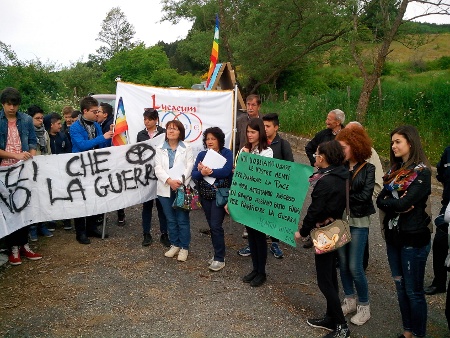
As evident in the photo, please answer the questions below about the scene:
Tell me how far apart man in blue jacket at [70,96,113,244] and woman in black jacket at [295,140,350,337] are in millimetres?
3397

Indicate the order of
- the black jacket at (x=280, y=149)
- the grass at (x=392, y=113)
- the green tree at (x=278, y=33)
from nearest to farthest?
1. the black jacket at (x=280, y=149)
2. the grass at (x=392, y=113)
3. the green tree at (x=278, y=33)

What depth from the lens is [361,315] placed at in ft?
13.9

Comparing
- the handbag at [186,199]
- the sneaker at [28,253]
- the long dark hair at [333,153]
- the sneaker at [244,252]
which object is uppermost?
the long dark hair at [333,153]

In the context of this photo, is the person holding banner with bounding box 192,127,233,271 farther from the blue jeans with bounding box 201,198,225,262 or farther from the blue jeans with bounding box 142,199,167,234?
the blue jeans with bounding box 142,199,167,234

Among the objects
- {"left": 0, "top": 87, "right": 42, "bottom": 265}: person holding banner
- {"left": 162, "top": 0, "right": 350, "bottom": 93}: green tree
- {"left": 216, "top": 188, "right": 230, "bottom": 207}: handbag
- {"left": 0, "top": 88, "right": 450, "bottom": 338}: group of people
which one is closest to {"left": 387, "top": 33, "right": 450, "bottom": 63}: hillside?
{"left": 162, "top": 0, "right": 350, "bottom": 93}: green tree

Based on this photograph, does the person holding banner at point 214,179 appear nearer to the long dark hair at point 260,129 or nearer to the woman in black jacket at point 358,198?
the long dark hair at point 260,129

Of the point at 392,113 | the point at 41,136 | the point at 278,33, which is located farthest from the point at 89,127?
the point at 278,33

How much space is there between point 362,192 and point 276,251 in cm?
208

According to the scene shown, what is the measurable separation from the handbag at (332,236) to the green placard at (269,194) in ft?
2.11

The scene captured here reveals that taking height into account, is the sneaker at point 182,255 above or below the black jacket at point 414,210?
A: below

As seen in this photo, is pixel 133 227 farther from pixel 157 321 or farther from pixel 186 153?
pixel 157 321

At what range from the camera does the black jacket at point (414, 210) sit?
359 cm

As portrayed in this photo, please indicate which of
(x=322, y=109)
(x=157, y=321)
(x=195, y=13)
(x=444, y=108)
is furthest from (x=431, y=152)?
(x=195, y=13)

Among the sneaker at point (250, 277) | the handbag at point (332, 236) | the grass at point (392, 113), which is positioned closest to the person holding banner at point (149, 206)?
the sneaker at point (250, 277)
